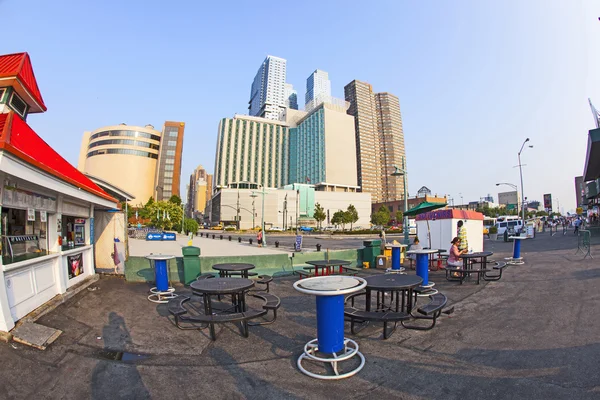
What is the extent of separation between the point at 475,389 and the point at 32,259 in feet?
24.4

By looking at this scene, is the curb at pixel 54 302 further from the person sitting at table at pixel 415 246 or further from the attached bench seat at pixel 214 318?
the person sitting at table at pixel 415 246

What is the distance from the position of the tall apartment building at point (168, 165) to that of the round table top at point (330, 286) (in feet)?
390

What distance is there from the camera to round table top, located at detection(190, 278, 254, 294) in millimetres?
5316

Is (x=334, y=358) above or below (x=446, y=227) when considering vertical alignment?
below

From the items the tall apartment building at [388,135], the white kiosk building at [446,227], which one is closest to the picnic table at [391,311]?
the white kiosk building at [446,227]

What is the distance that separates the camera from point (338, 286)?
4305mm

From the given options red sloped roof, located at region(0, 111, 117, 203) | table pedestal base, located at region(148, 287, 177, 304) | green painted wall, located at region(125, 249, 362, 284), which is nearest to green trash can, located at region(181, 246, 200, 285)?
green painted wall, located at region(125, 249, 362, 284)

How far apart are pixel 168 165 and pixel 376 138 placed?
364 feet

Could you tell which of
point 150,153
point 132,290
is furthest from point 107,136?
point 132,290

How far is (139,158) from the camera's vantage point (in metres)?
112

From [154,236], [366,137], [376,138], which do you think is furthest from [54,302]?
[376,138]

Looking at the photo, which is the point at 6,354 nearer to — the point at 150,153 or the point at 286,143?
the point at 150,153

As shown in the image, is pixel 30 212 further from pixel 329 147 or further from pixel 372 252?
pixel 329 147

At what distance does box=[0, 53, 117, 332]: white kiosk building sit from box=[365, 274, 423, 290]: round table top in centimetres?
569
